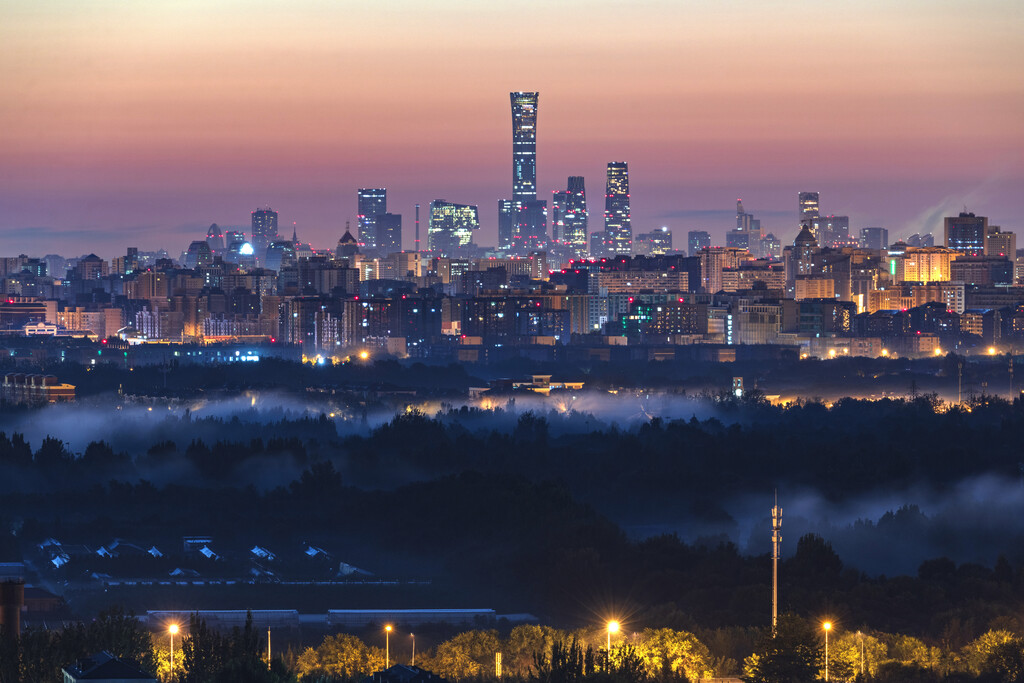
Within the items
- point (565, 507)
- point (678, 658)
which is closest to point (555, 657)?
point (678, 658)

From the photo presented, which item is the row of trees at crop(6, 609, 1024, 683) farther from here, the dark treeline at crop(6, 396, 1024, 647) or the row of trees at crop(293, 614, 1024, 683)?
the dark treeline at crop(6, 396, 1024, 647)

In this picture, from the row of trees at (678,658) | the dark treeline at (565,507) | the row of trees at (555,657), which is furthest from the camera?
the dark treeline at (565,507)

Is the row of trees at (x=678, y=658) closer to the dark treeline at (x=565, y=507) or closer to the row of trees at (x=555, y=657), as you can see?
the row of trees at (x=555, y=657)

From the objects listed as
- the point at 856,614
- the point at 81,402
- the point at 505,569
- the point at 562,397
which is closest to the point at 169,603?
Result: the point at 505,569

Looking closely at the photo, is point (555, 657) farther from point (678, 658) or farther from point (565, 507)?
point (565, 507)

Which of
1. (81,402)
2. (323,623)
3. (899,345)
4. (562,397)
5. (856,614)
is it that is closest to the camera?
(856,614)

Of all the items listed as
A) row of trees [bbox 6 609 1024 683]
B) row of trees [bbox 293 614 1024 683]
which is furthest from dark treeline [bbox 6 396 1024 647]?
row of trees [bbox 6 609 1024 683]

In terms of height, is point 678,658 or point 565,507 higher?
point 565,507

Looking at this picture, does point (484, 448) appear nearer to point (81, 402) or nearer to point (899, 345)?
point (81, 402)

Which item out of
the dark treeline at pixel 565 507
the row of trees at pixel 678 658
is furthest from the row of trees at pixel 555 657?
the dark treeline at pixel 565 507

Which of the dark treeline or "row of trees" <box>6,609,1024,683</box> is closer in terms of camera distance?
"row of trees" <box>6,609,1024,683</box>

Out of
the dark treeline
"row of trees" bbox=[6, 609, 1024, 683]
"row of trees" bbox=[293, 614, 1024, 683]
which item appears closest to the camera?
"row of trees" bbox=[6, 609, 1024, 683]
